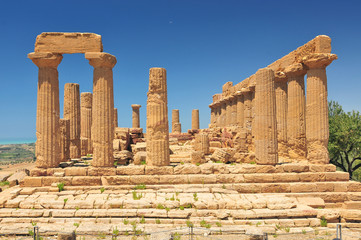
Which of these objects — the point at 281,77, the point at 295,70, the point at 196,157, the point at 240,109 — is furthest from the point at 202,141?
the point at 295,70

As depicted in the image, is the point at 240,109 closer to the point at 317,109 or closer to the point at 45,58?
the point at 317,109

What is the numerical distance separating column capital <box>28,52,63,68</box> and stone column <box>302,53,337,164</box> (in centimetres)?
1369

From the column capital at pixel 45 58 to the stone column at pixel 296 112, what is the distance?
44.5 ft

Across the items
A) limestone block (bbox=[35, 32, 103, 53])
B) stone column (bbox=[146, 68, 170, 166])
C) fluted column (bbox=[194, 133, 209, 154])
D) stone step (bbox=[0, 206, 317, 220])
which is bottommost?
stone step (bbox=[0, 206, 317, 220])

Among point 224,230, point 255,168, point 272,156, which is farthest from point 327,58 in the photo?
point 224,230

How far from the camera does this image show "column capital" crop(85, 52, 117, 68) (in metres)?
13.0

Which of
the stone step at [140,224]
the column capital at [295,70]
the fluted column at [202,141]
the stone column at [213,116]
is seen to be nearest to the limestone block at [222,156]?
the fluted column at [202,141]

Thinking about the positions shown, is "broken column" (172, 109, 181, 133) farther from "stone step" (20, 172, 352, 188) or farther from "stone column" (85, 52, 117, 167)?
"stone step" (20, 172, 352, 188)

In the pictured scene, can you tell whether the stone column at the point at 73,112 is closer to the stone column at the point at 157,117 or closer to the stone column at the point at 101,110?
the stone column at the point at 101,110

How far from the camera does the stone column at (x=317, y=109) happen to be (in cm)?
1335

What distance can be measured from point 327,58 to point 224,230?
1069cm

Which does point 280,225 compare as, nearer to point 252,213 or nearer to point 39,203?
point 252,213

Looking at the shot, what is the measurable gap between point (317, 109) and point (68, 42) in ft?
45.7

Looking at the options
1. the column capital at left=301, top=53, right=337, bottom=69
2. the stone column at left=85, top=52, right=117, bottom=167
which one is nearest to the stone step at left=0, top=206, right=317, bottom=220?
the stone column at left=85, top=52, right=117, bottom=167
